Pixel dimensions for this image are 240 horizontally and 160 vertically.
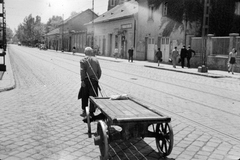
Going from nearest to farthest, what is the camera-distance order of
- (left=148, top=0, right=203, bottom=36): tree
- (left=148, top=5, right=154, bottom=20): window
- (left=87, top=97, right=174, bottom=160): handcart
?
1. (left=87, top=97, right=174, bottom=160): handcart
2. (left=148, top=0, right=203, bottom=36): tree
3. (left=148, top=5, right=154, bottom=20): window

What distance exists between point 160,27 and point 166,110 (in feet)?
82.8

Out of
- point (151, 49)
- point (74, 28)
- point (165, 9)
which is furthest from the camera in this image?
point (74, 28)

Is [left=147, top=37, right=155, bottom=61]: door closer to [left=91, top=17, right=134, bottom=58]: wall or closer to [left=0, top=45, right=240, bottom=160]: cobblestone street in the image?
[left=91, top=17, right=134, bottom=58]: wall

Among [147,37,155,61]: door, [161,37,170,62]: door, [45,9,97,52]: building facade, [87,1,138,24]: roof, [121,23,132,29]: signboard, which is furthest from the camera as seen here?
[45,9,97,52]: building facade

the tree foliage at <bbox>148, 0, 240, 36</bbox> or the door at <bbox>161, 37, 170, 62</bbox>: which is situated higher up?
the tree foliage at <bbox>148, 0, 240, 36</bbox>

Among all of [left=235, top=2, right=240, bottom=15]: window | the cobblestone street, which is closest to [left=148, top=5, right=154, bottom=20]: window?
[left=235, top=2, right=240, bottom=15]: window

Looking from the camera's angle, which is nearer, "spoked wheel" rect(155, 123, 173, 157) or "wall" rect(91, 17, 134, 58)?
"spoked wheel" rect(155, 123, 173, 157)

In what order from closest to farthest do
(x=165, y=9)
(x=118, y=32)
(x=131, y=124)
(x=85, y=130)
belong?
1. (x=131, y=124)
2. (x=85, y=130)
3. (x=165, y=9)
4. (x=118, y=32)

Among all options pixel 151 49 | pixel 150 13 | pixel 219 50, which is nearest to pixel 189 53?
pixel 219 50

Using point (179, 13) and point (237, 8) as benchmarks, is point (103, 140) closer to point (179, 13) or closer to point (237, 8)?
point (179, 13)

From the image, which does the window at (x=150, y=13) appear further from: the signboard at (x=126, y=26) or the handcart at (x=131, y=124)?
the handcart at (x=131, y=124)

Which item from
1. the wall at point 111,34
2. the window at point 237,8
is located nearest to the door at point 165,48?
the window at point 237,8

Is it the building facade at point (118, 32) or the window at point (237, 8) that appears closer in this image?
the window at point (237, 8)

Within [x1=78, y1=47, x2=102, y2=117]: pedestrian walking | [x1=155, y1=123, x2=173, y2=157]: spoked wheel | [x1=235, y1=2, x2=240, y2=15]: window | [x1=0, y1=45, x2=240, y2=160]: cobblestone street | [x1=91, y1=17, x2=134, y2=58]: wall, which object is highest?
[x1=235, y1=2, x2=240, y2=15]: window
